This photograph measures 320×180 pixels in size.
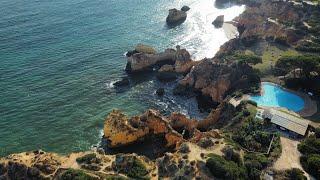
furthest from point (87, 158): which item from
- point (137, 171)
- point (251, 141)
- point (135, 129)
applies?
point (251, 141)

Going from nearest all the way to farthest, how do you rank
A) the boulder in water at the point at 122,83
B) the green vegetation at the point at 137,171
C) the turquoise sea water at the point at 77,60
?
the green vegetation at the point at 137,171 → the turquoise sea water at the point at 77,60 → the boulder in water at the point at 122,83

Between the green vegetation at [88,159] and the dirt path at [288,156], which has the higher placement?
the green vegetation at [88,159]

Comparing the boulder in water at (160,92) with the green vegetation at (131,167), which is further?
the boulder in water at (160,92)

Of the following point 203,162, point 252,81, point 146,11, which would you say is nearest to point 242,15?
point 146,11

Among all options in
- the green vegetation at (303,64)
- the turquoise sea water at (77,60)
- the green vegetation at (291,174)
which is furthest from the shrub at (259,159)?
the green vegetation at (303,64)

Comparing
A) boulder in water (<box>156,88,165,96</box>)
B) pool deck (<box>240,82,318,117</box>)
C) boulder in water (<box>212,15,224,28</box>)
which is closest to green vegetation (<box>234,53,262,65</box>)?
pool deck (<box>240,82,318,117</box>)

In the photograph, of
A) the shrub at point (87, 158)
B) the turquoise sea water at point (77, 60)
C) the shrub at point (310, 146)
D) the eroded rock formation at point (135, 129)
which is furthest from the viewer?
the turquoise sea water at point (77, 60)

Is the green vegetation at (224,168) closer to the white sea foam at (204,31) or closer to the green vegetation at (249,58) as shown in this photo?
the green vegetation at (249,58)

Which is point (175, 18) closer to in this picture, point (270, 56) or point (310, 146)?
point (270, 56)
